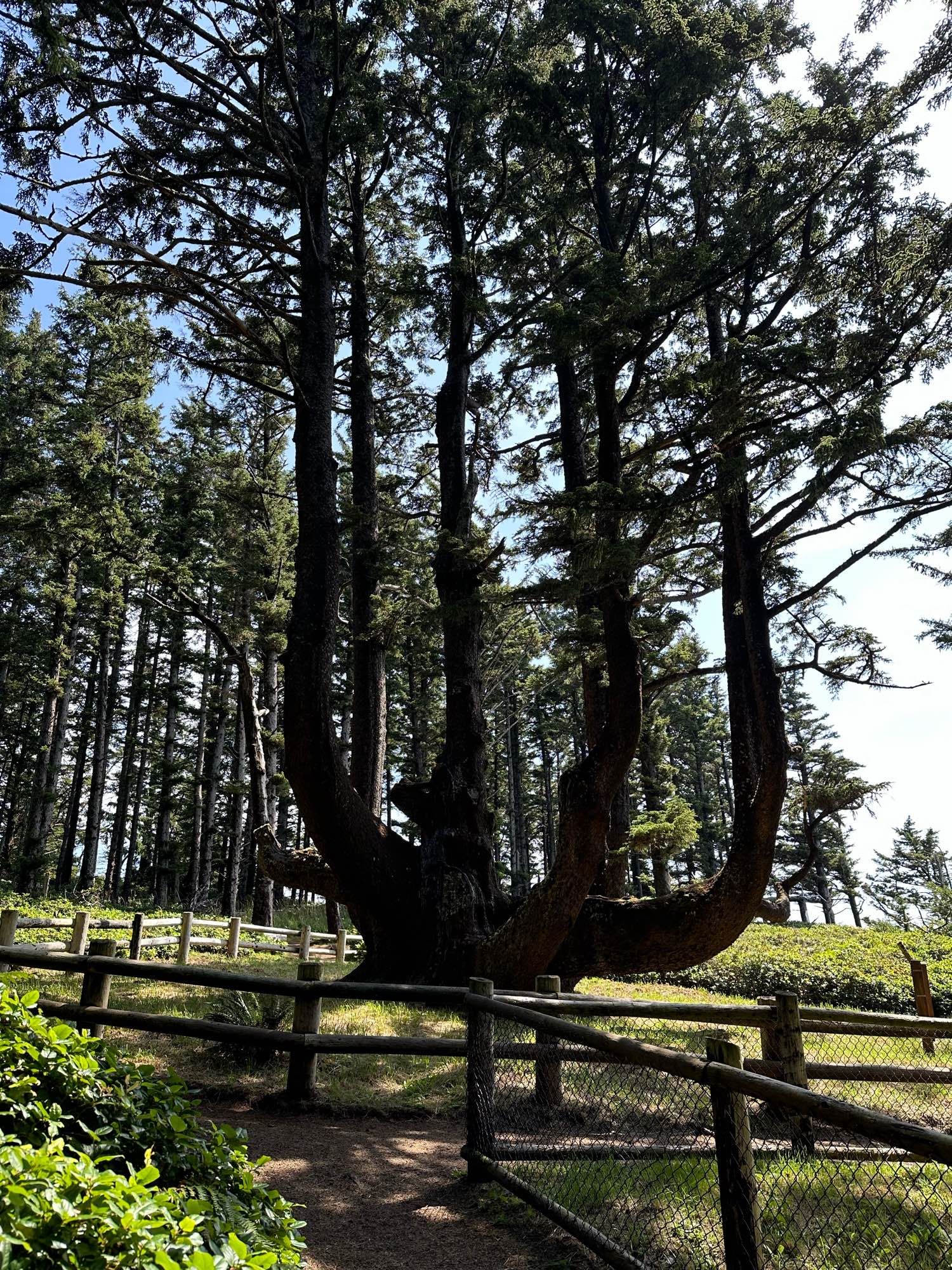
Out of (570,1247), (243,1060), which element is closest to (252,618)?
(243,1060)

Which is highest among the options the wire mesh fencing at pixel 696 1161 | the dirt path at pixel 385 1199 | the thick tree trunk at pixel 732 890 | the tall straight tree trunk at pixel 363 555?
the tall straight tree trunk at pixel 363 555

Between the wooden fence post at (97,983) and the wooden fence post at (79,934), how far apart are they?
5561mm

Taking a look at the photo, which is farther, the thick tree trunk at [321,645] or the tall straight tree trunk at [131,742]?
the tall straight tree trunk at [131,742]

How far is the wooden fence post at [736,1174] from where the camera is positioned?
3170mm

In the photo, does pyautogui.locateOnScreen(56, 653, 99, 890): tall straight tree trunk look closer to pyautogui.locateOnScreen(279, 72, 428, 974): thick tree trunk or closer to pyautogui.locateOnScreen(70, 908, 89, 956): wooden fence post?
pyautogui.locateOnScreen(70, 908, 89, 956): wooden fence post

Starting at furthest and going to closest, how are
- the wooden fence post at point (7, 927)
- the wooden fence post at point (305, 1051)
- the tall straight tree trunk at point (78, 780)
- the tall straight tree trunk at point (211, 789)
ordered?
the tall straight tree trunk at point (78, 780) → the tall straight tree trunk at point (211, 789) → the wooden fence post at point (7, 927) → the wooden fence post at point (305, 1051)

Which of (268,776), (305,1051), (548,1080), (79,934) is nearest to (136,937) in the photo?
Result: (79,934)

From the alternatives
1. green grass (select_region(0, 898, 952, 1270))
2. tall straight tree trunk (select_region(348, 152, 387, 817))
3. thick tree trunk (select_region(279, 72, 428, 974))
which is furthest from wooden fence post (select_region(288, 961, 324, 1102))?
tall straight tree trunk (select_region(348, 152, 387, 817))

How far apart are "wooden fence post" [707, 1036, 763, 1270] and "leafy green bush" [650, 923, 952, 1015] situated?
11.1m

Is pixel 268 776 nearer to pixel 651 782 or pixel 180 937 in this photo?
pixel 180 937

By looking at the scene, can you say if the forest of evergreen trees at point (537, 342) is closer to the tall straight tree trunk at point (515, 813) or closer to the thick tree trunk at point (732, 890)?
the thick tree trunk at point (732, 890)

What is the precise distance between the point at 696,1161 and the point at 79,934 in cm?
1007

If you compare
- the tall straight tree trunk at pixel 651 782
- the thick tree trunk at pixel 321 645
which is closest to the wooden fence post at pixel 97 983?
the thick tree trunk at pixel 321 645

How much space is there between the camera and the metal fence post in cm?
519
